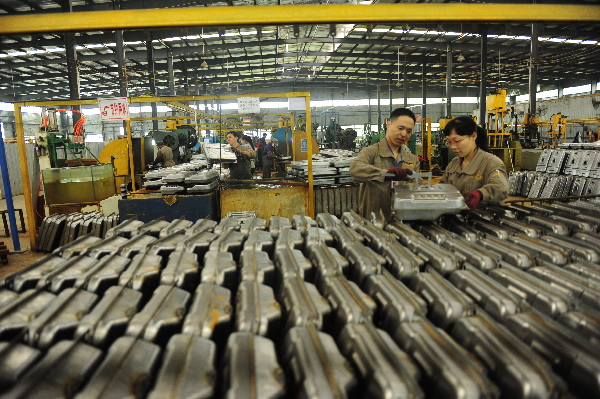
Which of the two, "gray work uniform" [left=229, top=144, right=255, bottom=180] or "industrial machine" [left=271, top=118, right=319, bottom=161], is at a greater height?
"industrial machine" [left=271, top=118, right=319, bottom=161]

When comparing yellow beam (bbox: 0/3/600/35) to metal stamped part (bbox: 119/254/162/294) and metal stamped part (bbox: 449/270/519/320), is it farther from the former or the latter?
metal stamped part (bbox: 449/270/519/320)

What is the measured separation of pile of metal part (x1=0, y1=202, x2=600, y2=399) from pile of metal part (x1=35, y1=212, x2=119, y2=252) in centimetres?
467

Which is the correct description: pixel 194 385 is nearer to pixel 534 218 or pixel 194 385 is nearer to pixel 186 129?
pixel 534 218

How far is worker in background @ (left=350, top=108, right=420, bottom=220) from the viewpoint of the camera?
3125 millimetres

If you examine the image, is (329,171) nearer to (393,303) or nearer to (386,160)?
(386,160)

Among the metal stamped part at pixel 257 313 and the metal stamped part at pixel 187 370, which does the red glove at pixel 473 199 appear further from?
the metal stamped part at pixel 187 370

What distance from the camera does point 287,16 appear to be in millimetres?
1416

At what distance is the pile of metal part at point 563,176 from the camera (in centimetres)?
725

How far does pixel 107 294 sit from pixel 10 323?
25cm

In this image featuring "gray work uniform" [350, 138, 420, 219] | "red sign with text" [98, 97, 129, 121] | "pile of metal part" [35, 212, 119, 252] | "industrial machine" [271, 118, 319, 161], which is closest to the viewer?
"gray work uniform" [350, 138, 420, 219]

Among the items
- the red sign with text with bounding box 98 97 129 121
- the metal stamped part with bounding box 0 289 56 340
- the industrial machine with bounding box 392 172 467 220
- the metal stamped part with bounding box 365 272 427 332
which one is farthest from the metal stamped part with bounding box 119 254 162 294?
the red sign with text with bounding box 98 97 129 121

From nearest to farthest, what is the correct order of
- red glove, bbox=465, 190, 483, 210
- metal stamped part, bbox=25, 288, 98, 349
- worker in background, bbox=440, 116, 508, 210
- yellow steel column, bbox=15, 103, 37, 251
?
metal stamped part, bbox=25, 288, 98, 349
red glove, bbox=465, 190, 483, 210
worker in background, bbox=440, 116, 508, 210
yellow steel column, bbox=15, 103, 37, 251

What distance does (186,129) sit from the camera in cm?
1105

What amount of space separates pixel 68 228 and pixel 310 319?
242 inches
